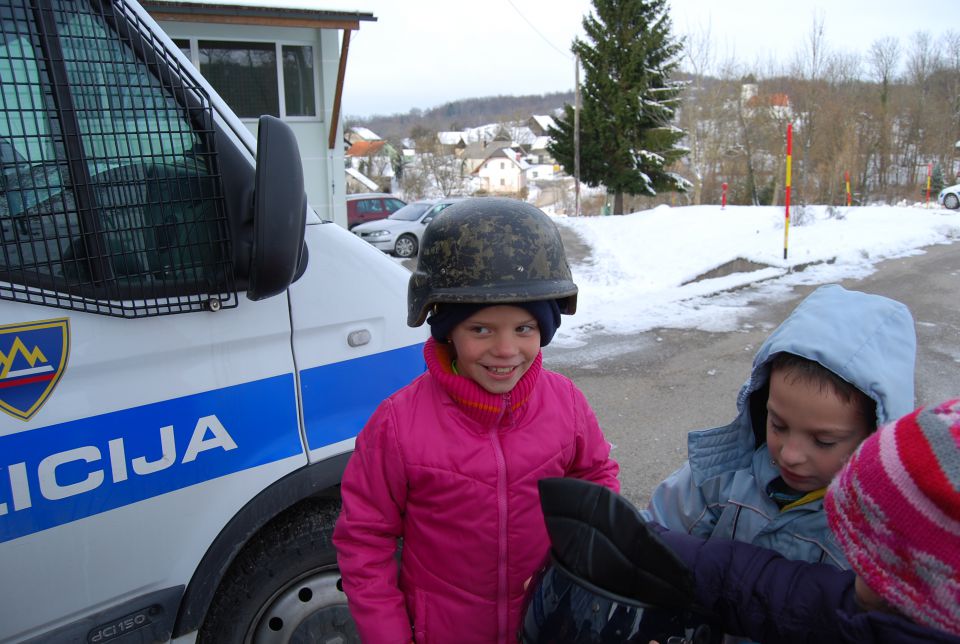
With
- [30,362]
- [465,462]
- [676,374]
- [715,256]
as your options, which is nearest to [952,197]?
[715,256]

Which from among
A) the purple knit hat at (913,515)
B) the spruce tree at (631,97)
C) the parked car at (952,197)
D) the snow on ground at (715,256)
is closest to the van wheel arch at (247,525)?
the purple knit hat at (913,515)

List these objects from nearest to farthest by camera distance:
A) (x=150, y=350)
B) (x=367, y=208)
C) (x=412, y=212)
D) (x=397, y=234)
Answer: (x=150, y=350) → (x=397, y=234) → (x=412, y=212) → (x=367, y=208)

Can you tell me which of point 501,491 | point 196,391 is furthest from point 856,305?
point 196,391

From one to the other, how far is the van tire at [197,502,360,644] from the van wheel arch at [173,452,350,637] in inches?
1.4

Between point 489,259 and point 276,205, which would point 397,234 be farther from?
point 489,259

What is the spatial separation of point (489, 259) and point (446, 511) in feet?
1.99

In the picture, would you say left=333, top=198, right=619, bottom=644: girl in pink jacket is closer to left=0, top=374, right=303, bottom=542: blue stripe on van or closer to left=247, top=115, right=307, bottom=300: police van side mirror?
left=247, top=115, right=307, bottom=300: police van side mirror

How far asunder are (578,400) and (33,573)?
145 cm

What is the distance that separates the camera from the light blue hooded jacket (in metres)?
1.38

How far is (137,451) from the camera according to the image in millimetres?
1862

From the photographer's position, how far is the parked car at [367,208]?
21.9 meters

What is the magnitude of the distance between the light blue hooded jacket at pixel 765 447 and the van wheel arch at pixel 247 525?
105cm

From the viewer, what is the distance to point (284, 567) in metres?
2.24

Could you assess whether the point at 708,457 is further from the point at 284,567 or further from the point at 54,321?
the point at 54,321
